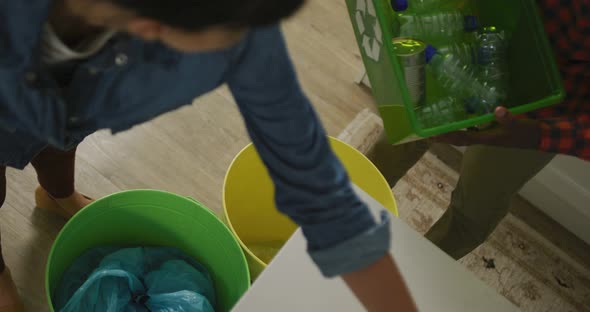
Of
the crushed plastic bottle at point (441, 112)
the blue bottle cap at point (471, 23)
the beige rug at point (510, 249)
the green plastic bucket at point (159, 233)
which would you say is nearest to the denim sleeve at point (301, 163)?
the green plastic bucket at point (159, 233)

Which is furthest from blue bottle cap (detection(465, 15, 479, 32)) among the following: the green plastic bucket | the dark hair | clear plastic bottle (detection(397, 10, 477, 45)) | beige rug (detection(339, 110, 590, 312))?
the dark hair

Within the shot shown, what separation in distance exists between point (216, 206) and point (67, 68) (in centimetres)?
95

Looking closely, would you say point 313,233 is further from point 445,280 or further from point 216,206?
point 216,206

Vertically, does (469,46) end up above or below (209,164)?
above

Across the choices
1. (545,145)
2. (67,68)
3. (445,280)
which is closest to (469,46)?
(545,145)

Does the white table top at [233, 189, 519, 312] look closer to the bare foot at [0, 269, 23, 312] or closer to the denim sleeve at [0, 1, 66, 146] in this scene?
the denim sleeve at [0, 1, 66, 146]

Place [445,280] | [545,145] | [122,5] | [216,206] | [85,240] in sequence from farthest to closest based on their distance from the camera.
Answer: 1. [216,206]
2. [85,240]
3. [545,145]
4. [445,280]
5. [122,5]

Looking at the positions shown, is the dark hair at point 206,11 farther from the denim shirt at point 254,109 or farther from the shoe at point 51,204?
the shoe at point 51,204

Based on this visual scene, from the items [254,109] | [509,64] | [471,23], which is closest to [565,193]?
[509,64]

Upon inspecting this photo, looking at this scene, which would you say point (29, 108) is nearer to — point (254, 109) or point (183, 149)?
point (254, 109)

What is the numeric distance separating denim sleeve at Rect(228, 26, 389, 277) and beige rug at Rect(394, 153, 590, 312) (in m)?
1.02

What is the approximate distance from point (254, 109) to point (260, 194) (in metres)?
0.80

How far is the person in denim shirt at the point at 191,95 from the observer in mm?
563

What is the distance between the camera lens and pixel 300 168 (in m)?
0.67
